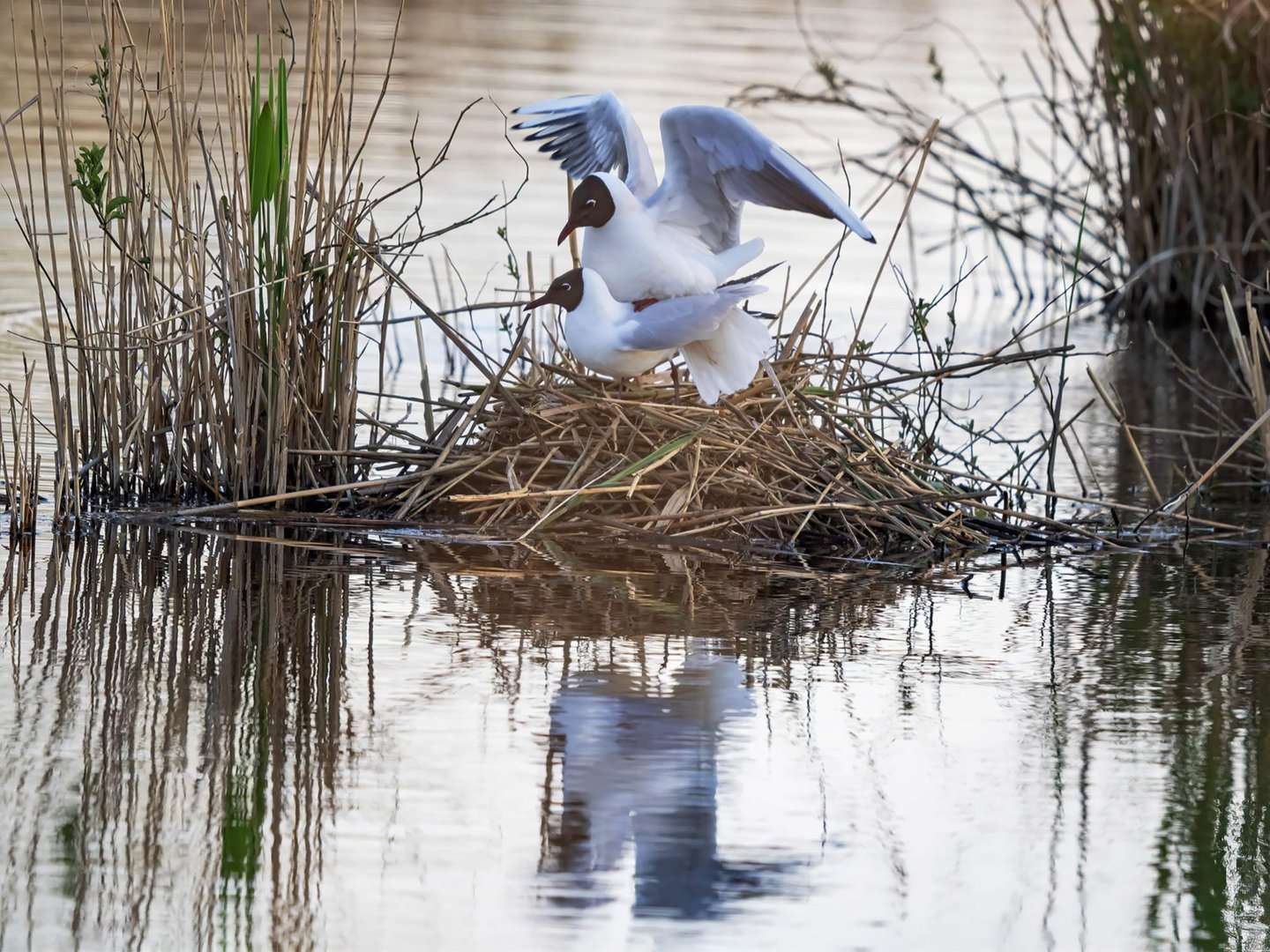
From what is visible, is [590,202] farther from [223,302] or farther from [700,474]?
[223,302]

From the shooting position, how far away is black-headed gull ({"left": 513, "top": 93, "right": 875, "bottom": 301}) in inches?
201

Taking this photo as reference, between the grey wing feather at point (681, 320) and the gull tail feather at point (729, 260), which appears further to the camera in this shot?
the gull tail feather at point (729, 260)

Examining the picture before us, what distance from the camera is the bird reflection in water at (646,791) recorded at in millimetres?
2922

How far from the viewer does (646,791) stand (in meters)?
3.28

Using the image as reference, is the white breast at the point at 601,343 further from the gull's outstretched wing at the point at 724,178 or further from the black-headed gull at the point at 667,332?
the gull's outstretched wing at the point at 724,178

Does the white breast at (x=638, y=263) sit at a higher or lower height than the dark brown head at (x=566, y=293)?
higher

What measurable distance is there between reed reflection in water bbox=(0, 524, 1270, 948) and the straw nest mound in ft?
0.75

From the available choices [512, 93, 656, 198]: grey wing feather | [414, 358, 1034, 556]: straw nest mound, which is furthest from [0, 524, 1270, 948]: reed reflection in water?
[512, 93, 656, 198]: grey wing feather

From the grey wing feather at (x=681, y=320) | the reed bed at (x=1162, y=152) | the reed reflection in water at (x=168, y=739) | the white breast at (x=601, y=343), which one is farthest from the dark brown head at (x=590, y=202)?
the reed bed at (x=1162, y=152)

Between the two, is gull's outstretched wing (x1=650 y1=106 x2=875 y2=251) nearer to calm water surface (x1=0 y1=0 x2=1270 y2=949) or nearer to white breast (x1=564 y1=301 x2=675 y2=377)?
white breast (x1=564 y1=301 x2=675 y2=377)

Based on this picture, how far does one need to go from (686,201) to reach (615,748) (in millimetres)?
2301

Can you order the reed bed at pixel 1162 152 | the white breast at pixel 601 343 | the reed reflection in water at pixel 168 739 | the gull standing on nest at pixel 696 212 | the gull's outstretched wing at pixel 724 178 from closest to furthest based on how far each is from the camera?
the reed reflection in water at pixel 168 739, the white breast at pixel 601 343, the gull standing on nest at pixel 696 212, the gull's outstretched wing at pixel 724 178, the reed bed at pixel 1162 152

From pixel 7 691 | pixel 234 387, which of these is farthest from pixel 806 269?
pixel 7 691

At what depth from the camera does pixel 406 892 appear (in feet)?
9.30
